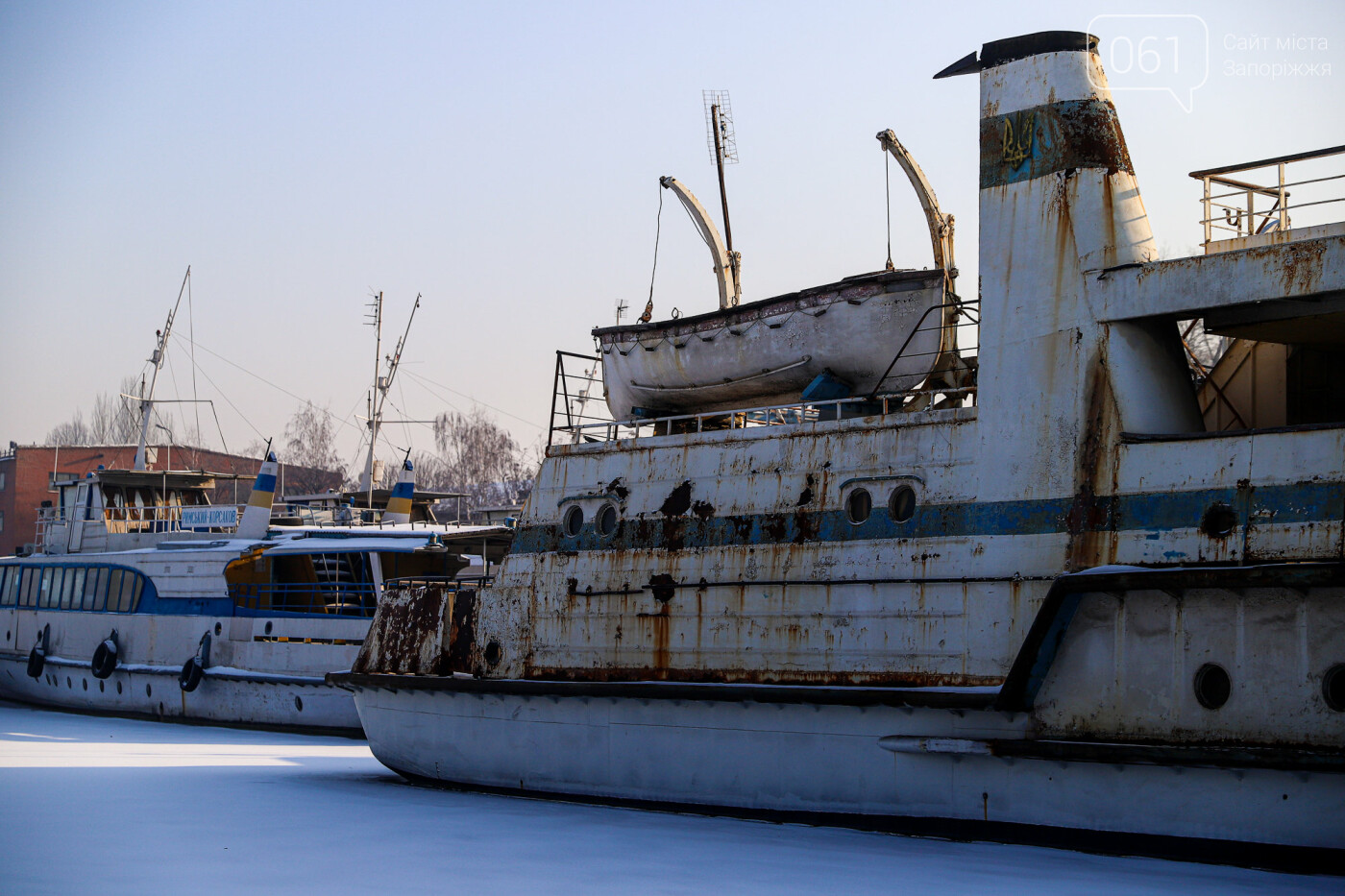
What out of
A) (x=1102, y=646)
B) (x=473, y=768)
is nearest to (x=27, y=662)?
(x=473, y=768)

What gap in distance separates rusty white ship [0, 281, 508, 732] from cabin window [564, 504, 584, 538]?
25.0ft

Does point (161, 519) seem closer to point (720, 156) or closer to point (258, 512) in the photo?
point (258, 512)

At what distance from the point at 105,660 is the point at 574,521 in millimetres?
15618

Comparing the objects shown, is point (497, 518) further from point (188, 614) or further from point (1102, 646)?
point (1102, 646)

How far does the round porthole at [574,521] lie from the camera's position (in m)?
13.4

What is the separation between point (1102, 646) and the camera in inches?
381

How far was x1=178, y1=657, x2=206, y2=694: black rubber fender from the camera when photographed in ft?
76.1

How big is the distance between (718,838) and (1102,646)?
3384 millimetres

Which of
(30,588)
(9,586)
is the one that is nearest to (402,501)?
(30,588)

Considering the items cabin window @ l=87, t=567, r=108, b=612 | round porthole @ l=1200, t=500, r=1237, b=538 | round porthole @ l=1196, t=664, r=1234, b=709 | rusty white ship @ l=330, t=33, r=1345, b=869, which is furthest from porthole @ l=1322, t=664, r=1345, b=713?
cabin window @ l=87, t=567, r=108, b=612

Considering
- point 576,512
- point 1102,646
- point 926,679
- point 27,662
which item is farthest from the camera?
point 27,662

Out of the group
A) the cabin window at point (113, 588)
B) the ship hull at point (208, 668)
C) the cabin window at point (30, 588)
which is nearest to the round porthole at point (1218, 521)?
the ship hull at point (208, 668)

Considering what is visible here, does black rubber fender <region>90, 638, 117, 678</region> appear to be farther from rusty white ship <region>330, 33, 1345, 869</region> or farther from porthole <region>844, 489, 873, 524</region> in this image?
porthole <region>844, 489, 873, 524</region>

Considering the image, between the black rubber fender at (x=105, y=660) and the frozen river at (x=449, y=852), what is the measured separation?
38.1ft
